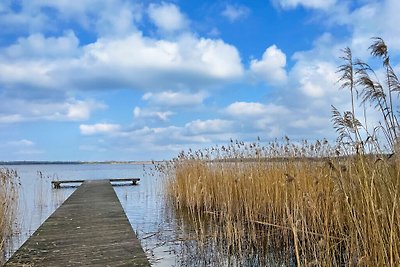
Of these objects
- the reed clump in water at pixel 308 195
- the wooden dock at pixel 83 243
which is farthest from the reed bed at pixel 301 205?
the wooden dock at pixel 83 243

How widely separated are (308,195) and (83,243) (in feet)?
9.72

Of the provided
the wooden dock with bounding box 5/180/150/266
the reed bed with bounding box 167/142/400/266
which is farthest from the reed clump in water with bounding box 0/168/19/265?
the reed bed with bounding box 167/142/400/266

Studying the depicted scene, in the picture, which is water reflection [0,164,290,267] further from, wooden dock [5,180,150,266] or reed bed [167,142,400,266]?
wooden dock [5,180,150,266]

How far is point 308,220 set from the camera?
6.19m

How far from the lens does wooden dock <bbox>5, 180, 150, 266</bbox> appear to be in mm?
4184

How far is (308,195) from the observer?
4.02m

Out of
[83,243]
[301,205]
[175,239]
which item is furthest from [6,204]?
[301,205]

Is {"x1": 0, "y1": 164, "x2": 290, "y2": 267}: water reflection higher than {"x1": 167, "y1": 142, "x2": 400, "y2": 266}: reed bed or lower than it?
lower

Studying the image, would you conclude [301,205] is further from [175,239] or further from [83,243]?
[175,239]

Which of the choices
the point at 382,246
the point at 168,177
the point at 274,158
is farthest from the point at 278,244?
the point at 168,177

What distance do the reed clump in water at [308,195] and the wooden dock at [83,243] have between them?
65.5 inches

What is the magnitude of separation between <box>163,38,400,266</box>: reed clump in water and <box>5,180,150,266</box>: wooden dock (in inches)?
65.5

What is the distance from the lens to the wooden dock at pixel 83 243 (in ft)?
13.7

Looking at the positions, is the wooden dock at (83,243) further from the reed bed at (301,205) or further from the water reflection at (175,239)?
the reed bed at (301,205)
